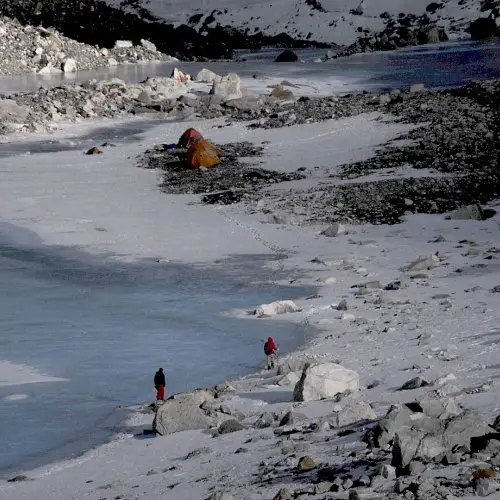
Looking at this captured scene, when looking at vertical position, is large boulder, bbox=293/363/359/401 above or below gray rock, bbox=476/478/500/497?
below

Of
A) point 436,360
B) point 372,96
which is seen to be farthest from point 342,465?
point 372,96

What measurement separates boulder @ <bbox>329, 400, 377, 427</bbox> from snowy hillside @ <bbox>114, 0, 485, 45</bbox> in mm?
103432

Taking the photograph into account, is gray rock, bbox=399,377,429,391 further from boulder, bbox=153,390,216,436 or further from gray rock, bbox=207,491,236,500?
Answer: gray rock, bbox=207,491,236,500

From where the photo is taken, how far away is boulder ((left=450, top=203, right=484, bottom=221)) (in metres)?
21.2

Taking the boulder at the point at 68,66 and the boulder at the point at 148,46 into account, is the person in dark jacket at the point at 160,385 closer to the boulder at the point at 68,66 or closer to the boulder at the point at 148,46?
the boulder at the point at 68,66

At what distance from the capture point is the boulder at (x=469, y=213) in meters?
21.2

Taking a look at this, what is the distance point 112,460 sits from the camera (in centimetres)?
1001

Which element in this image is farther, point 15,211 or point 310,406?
point 15,211

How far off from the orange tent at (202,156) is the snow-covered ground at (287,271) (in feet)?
5.76

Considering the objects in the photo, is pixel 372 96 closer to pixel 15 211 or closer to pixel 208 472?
pixel 15 211

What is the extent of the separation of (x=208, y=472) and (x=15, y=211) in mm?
16627

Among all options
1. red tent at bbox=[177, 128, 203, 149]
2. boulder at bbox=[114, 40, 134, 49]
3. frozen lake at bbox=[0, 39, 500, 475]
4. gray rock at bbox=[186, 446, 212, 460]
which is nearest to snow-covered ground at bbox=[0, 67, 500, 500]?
gray rock at bbox=[186, 446, 212, 460]

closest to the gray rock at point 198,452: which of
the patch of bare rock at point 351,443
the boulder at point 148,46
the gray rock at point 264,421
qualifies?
the patch of bare rock at point 351,443

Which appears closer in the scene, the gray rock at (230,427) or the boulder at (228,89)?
the gray rock at (230,427)
